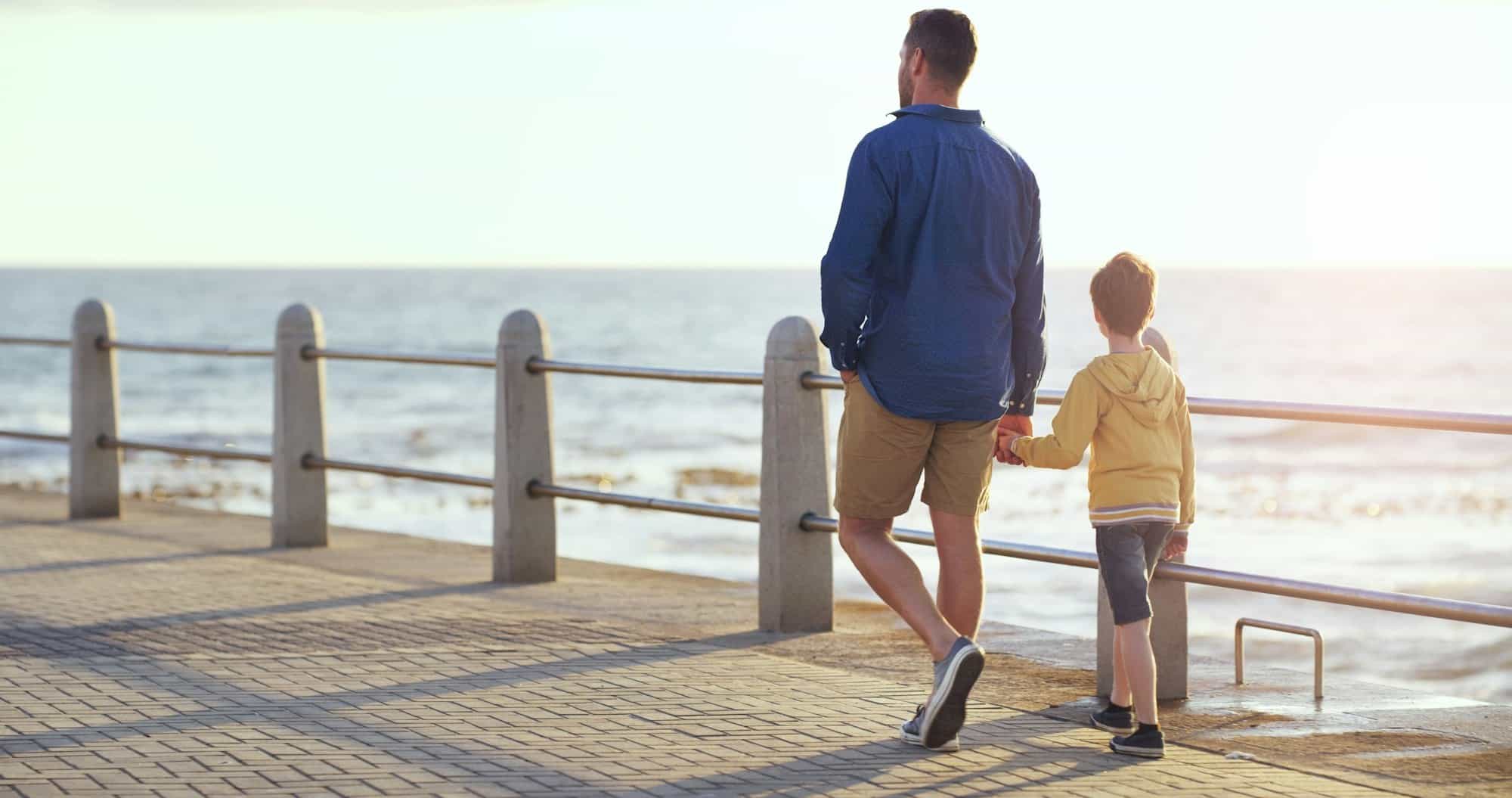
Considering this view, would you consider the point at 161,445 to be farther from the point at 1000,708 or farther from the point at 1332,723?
the point at 1332,723

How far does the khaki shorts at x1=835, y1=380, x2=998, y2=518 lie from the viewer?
16.3ft

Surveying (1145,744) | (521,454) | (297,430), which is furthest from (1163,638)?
(297,430)

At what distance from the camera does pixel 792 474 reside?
7141 mm

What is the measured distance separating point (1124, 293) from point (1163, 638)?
1.49 metres

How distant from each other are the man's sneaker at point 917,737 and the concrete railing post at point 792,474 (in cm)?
204

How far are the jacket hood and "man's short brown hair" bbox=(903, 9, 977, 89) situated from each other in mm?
873

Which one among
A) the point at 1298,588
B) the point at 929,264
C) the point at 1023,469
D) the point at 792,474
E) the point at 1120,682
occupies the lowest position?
the point at 1023,469

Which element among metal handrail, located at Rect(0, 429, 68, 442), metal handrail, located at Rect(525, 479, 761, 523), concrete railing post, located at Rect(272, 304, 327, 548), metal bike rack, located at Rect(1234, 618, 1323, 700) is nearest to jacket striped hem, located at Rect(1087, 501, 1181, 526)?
metal bike rack, located at Rect(1234, 618, 1323, 700)

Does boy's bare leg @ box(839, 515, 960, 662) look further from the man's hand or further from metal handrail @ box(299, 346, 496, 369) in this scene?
metal handrail @ box(299, 346, 496, 369)

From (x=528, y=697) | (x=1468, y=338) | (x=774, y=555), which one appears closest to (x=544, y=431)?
(x=774, y=555)

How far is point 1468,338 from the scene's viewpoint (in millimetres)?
70875

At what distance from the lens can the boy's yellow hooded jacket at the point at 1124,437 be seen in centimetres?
491

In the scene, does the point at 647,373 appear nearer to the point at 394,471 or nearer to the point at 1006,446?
the point at 394,471

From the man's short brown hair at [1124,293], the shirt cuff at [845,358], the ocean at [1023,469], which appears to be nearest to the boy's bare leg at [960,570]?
the shirt cuff at [845,358]
